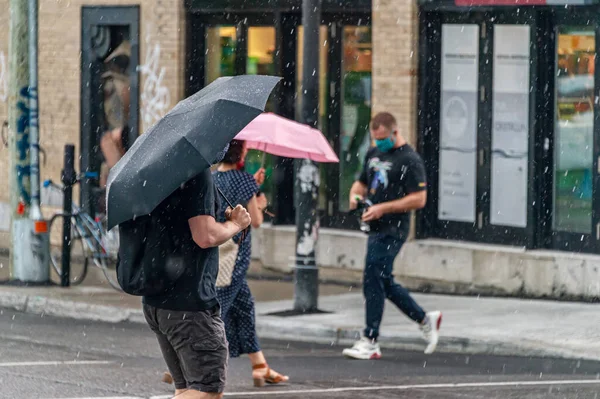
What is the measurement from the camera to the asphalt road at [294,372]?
9391 millimetres

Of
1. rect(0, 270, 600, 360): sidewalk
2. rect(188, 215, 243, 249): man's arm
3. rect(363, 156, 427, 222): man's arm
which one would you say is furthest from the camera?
rect(0, 270, 600, 360): sidewalk

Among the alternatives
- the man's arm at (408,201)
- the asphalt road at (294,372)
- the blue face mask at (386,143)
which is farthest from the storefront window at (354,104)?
the man's arm at (408,201)

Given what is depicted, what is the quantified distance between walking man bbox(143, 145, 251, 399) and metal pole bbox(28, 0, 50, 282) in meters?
8.51

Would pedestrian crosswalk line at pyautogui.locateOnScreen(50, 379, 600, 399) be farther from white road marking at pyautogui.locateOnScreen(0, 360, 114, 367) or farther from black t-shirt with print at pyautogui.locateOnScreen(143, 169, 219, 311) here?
black t-shirt with print at pyautogui.locateOnScreen(143, 169, 219, 311)

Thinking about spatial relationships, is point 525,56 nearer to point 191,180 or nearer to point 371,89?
point 371,89

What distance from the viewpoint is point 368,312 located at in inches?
443

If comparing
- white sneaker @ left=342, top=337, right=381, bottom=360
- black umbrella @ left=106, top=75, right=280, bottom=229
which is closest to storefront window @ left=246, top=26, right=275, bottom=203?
white sneaker @ left=342, top=337, right=381, bottom=360

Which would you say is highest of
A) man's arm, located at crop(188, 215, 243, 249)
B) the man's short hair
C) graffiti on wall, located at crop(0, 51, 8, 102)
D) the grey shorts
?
graffiti on wall, located at crop(0, 51, 8, 102)

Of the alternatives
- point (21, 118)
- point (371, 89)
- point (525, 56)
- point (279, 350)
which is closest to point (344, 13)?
point (371, 89)

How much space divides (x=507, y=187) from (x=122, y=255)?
8.94 meters

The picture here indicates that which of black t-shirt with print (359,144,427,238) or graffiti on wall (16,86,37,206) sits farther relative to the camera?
graffiti on wall (16,86,37,206)

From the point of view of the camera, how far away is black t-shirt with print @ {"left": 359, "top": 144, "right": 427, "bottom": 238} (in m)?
11.2

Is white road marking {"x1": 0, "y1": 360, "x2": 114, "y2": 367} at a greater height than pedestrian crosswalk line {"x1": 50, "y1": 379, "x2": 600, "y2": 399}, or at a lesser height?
lesser

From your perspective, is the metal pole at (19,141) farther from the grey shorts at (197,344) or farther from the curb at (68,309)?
the grey shorts at (197,344)
